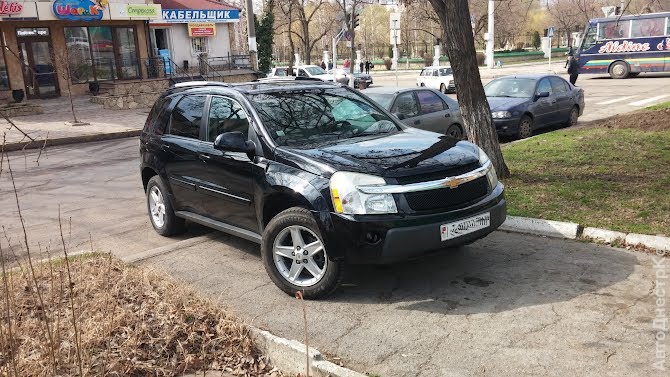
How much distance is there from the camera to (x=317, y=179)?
178 inches

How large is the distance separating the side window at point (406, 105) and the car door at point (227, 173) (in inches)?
221

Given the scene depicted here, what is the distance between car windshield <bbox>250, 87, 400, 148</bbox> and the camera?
204 inches

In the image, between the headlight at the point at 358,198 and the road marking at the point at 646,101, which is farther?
the road marking at the point at 646,101

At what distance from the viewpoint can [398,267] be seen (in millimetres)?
5281

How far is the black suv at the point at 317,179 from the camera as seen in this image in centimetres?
432

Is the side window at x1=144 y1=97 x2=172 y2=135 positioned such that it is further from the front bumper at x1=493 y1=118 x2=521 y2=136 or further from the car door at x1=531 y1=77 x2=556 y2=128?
the car door at x1=531 y1=77 x2=556 y2=128

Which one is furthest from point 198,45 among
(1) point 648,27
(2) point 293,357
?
(2) point 293,357

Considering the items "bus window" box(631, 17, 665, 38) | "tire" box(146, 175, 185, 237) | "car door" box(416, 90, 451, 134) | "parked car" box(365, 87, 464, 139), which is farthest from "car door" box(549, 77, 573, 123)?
"bus window" box(631, 17, 665, 38)

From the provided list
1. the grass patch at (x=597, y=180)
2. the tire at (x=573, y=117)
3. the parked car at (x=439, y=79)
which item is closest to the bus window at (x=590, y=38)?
the parked car at (x=439, y=79)

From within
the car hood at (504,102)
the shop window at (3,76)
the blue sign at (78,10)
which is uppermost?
the blue sign at (78,10)

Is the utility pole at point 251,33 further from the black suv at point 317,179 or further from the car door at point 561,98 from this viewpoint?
the black suv at point 317,179

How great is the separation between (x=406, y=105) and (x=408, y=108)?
71 mm

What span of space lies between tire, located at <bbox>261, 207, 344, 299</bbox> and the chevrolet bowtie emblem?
1.05 m

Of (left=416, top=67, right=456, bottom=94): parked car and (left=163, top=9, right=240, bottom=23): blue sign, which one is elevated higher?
(left=163, top=9, right=240, bottom=23): blue sign
